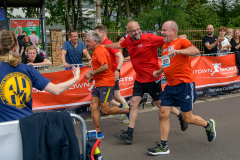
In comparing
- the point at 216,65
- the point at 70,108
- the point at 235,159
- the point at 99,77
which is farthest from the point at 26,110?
the point at 216,65

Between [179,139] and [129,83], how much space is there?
2745 mm

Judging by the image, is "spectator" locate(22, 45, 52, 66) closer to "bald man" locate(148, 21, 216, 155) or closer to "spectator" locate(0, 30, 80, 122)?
"bald man" locate(148, 21, 216, 155)

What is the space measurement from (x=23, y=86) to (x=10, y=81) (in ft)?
0.40

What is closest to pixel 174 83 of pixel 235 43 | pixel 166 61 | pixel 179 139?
Result: pixel 166 61

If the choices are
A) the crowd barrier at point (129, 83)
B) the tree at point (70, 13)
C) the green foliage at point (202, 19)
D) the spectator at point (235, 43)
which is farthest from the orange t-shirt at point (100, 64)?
the tree at point (70, 13)

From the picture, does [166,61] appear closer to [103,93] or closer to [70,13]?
[103,93]

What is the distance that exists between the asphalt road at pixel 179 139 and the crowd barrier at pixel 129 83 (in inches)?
26.4

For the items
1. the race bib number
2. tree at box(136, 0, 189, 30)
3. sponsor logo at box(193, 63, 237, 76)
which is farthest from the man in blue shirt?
tree at box(136, 0, 189, 30)

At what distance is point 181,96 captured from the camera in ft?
14.6

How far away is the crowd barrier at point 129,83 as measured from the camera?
21.1 feet

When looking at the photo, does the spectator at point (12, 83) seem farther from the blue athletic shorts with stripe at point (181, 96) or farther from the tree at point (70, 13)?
the tree at point (70, 13)

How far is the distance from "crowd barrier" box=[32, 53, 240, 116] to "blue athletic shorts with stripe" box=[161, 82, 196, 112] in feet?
9.03

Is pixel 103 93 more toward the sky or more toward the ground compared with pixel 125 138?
more toward the sky

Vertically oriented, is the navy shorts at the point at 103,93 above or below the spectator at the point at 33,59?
below
